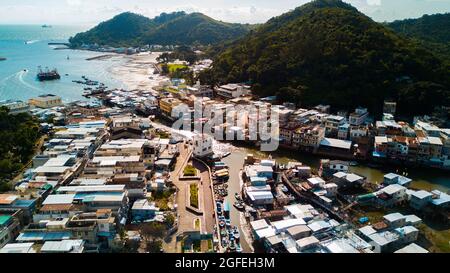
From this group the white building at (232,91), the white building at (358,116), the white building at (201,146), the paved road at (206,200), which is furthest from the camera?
the white building at (232,91)

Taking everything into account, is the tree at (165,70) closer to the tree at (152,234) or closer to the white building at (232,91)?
the white building at (232,91)

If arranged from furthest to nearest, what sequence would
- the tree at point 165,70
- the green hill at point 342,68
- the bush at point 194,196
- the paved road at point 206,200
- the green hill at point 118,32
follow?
1. the green hill at point 118,32
2. the tree at point 165,70
3. the green hill at point 342,68
4. the bush at point 194,196
5. the paved road at point 206,200

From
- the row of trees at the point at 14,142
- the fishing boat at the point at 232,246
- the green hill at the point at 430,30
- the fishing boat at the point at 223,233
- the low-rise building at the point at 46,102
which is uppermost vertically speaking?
the green hill at the point at 430,30

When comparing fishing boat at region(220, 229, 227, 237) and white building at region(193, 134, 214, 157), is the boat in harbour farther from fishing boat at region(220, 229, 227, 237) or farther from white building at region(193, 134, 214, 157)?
fishing boat at region(220, 229, 227, 237)

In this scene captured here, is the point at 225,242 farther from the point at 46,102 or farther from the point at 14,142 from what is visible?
the point at 46,102

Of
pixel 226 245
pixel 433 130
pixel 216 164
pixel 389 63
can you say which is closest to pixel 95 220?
pixel 226 245

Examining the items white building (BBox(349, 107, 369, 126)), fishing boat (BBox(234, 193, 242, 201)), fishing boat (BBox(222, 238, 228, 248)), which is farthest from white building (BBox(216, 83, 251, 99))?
fishing boat (BBox(222, 238, 228, 248))

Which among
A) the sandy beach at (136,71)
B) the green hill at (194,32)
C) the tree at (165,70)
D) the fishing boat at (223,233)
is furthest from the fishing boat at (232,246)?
the green hill at (194,32)

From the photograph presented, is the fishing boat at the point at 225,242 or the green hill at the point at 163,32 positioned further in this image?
the green hill at the point at 163,32
